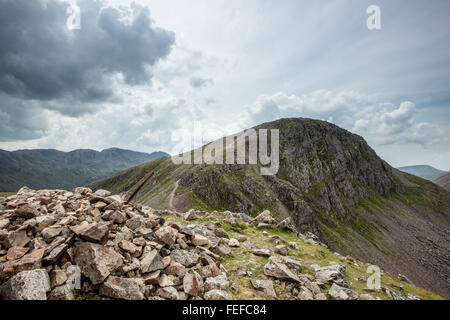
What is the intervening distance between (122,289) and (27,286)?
273 cm

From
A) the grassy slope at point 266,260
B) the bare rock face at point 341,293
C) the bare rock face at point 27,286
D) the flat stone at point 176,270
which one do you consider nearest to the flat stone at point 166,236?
the flat stone at point 176,270

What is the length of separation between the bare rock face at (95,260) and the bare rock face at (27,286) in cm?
102

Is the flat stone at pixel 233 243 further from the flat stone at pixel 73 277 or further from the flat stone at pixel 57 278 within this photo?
the flat stone at pixel 57 278

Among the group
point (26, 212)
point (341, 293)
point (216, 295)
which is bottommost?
point (341, 293)

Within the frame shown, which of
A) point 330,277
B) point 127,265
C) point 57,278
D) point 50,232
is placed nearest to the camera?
point 57,278

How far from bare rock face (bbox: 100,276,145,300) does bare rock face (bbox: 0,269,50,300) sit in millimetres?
1669

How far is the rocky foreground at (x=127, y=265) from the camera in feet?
21.9

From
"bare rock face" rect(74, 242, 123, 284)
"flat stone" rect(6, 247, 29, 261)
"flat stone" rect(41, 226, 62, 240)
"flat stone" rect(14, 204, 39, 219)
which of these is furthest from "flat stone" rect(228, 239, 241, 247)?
"flat stone" rect(14, 204, 39, 219)

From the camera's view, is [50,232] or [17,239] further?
[50,232]

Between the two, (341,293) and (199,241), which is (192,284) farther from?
(341,293)

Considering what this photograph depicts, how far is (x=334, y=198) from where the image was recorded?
134750 mm

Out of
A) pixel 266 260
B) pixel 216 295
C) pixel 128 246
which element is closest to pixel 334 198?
pixel 266 260

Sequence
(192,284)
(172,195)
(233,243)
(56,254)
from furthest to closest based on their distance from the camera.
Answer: (172,195), (233,243), (192,284), (56,254)
